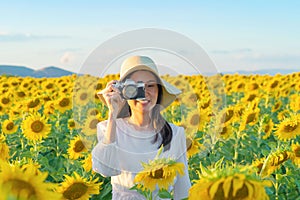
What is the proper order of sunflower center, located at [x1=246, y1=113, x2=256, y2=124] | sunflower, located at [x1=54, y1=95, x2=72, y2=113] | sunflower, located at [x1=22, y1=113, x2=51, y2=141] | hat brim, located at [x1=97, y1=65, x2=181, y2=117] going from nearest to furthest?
hat brim, located at [x1=97, y1=65, x2=181, y2=117] → sunflower, located at [x1=22, y1=113, x2=51, y2=141] → sunflower center, located at [x1=246, y1=113, x2=256, y2=124] → sunflower, located at [x1=54, y1=95, x2=72, y2=113]

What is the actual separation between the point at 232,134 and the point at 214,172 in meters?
4.82

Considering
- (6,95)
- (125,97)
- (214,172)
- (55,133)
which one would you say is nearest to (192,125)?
(125,97)

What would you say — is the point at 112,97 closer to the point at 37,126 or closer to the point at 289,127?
the point at 289,127

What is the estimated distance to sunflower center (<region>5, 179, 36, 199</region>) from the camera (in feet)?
4.47

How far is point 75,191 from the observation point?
2830 millimetres

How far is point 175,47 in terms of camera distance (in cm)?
268

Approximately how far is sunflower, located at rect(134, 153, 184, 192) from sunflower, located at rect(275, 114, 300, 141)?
268 centimetres

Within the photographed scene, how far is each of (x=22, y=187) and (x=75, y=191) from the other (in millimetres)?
1476

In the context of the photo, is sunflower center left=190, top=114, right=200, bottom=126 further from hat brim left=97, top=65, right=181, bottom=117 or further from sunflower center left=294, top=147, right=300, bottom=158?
sunflower center left=294, top=147, right=300, bottom=158

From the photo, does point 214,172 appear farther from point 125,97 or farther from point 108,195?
point 108,195

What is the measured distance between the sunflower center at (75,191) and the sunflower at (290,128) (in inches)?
95.9

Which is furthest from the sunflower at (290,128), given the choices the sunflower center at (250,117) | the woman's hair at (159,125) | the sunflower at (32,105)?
the sunflower at (32,105)

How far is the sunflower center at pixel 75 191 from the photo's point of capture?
9.24ft

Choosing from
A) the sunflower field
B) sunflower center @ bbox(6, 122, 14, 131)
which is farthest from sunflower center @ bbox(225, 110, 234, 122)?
sunflower center @ bbox(6, 122, 14, 131)
